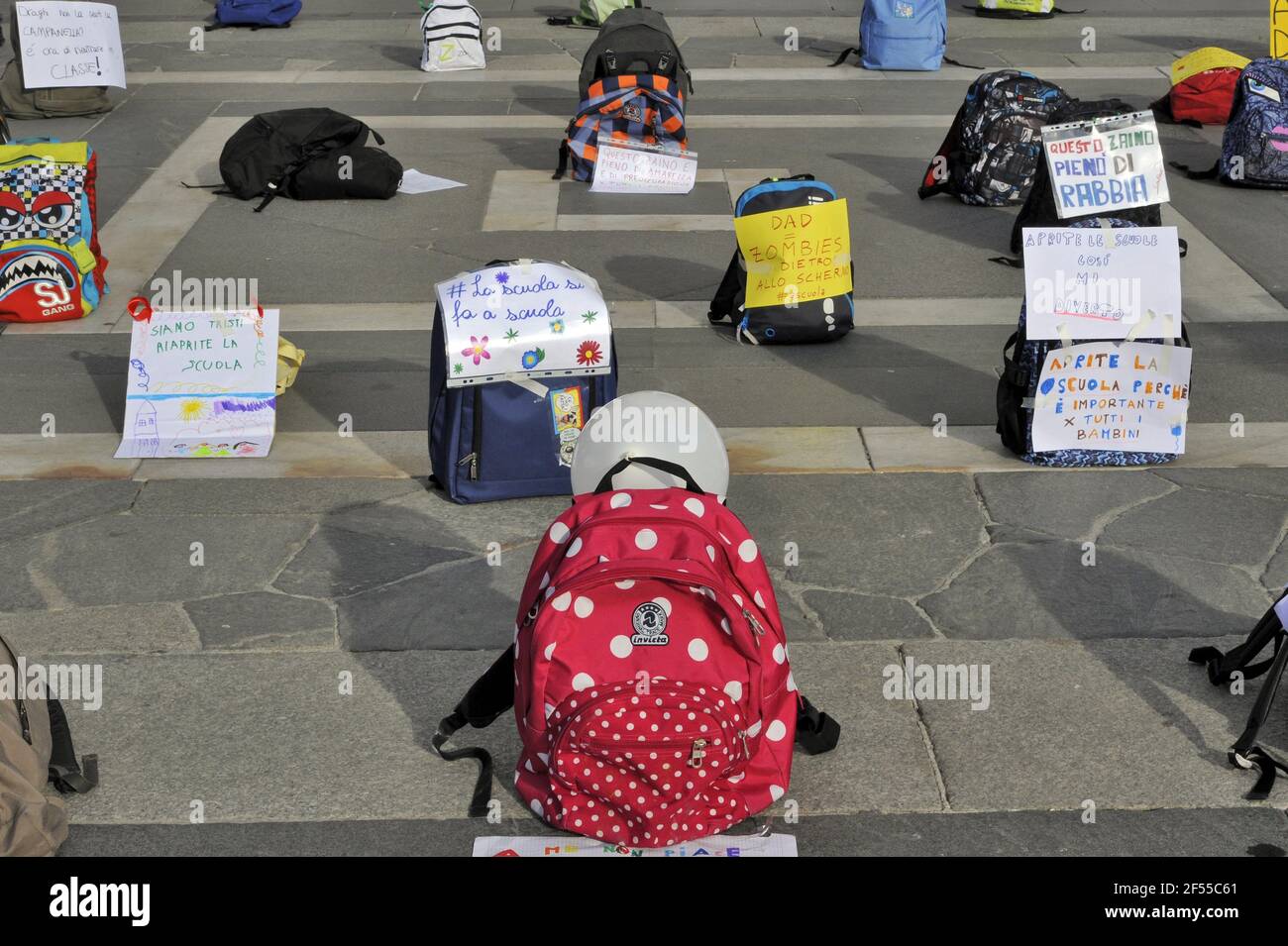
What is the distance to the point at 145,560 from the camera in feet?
17.7

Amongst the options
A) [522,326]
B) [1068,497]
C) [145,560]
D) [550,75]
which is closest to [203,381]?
[145,560]

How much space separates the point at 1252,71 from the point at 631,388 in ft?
20.4

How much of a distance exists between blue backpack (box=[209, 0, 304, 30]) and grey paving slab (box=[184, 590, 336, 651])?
1256 cm

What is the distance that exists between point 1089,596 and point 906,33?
1015 centimetres

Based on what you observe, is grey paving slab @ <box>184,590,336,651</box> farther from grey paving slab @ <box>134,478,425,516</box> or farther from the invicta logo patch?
the invicta logo patch

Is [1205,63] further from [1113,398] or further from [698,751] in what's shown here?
[698,751]

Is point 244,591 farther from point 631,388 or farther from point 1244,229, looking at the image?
point 1244,229

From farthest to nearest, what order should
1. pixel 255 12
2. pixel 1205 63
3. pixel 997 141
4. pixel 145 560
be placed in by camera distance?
pixel 255 12 → pixel 1205 63 → pixel 997 141 → pixel 145 560

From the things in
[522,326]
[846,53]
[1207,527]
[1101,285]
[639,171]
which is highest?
[1101,285]

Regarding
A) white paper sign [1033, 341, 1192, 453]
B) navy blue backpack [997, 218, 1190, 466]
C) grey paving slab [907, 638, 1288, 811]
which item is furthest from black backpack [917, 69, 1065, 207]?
grey paving slab [907, 638, 1288, 811]

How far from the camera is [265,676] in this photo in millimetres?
4633

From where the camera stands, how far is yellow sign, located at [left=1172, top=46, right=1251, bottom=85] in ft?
39.9

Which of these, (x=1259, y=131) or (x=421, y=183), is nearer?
(x=1259, y=131)

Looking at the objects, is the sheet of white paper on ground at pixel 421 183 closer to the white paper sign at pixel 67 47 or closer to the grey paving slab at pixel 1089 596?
the white paper sign at pixel 67 47
